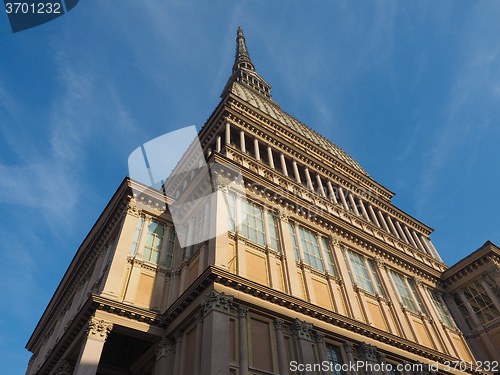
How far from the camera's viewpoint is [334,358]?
17391 mm

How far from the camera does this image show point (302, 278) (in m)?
19.8

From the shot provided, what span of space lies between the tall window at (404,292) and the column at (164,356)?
1625cm

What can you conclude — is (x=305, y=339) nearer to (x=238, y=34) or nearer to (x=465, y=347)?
(x=465, y=347)

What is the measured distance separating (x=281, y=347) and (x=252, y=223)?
278 inches

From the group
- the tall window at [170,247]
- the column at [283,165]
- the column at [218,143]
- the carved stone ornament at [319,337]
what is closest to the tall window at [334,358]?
the carved stone ornament at [319,337]

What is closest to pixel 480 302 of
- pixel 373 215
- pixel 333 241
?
pixel 373 215

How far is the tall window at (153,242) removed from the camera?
67.1 ft

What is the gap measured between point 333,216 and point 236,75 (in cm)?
4216

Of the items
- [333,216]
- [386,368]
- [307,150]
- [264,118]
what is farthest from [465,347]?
[264,118]

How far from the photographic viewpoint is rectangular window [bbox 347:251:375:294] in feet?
76.5

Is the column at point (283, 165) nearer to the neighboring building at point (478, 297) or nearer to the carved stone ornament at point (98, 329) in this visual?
the carved stone ornament at point (98, 329)

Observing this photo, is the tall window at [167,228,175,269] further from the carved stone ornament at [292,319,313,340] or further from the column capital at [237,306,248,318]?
the carved stone ornament at [292,319,313,340]

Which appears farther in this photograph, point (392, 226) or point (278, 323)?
point (392, 226)

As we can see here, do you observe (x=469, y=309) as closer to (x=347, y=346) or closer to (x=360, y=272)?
(x=360, y=272)
